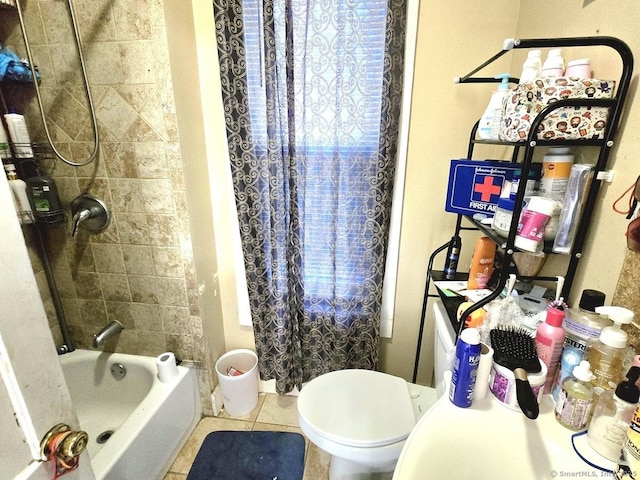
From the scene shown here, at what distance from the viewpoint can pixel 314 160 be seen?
1315mm

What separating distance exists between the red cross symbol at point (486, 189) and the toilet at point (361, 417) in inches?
19.8

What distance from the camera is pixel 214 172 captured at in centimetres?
151

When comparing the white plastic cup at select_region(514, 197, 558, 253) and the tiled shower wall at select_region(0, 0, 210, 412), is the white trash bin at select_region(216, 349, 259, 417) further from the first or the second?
the white plastic cup at select_region(514, 197, 558, 253)

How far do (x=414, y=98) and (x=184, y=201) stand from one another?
1060 mm

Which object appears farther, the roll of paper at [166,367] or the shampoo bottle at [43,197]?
the roll of paper at [166,367]

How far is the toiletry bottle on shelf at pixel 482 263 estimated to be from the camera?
3.47 feet

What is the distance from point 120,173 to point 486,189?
4.72 feet

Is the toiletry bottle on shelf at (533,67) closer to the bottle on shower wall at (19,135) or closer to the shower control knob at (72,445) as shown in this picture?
the shower control knob at (72,445)

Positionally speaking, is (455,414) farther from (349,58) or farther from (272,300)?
(349,58)

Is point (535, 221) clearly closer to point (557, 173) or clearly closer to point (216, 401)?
point (557, 173)

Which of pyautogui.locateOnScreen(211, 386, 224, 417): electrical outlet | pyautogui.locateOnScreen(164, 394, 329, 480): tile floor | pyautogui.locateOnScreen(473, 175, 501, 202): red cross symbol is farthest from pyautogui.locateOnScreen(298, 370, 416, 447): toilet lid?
pyautogui.locateOnScreen(473, 175, 501, 202): red cross symbol

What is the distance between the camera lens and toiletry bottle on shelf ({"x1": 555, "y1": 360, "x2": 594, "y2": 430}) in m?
0.62

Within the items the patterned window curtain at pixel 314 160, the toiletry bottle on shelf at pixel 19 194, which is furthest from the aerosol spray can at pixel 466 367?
the toiletry bottle on shelf at pixel 19 194

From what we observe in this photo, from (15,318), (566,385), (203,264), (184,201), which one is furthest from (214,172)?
(566,385)
